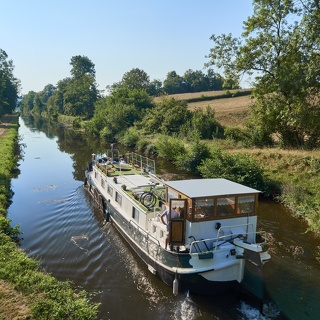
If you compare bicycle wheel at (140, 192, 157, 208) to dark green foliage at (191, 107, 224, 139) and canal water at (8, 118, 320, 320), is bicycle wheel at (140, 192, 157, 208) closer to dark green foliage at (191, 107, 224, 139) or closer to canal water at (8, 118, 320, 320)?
canal water at (8, 118, 320, 320)

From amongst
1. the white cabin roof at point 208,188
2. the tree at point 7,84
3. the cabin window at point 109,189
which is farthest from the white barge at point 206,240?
the tree at point 7,84

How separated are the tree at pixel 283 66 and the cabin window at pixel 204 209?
49.6 feet

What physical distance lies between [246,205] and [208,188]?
60.1 inches

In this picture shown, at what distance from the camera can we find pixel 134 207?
1455 cm

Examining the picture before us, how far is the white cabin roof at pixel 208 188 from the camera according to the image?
1122 cm

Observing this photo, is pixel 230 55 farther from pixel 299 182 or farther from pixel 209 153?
pixel 299 182

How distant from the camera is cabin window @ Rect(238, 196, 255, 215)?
37.9 feet

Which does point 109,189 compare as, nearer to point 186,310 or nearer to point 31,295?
point 186,310

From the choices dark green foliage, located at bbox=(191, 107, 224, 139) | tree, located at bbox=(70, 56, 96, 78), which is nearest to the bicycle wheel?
dark green foliage, located at bbox=(191, 107, 224, 139)

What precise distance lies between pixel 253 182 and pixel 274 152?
6164mm

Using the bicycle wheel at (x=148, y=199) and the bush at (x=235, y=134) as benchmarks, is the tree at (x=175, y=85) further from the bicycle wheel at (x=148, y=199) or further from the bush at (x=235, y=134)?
the bicycle wheel at (x=148, y=199)

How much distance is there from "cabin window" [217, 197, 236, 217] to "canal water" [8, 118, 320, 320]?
2864mm

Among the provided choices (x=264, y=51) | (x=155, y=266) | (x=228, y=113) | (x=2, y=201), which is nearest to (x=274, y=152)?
(x=264, y=51)

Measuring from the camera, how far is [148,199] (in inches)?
576
